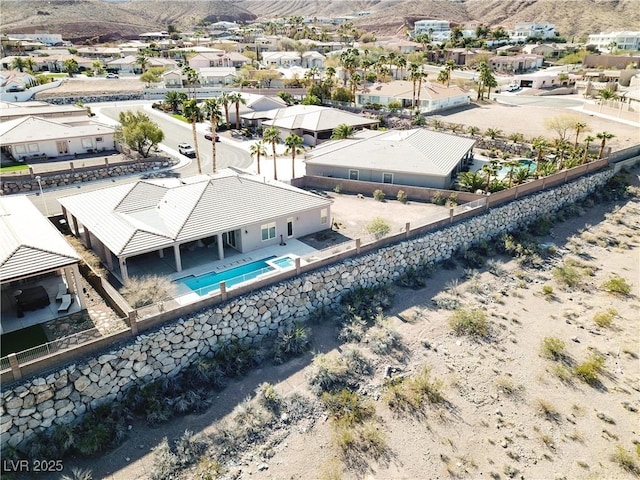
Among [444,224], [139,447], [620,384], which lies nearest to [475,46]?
[444,224]

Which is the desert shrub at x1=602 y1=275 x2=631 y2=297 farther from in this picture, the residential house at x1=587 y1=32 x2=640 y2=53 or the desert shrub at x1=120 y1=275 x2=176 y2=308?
the residential house at x1=587 y1=32 x2=640 y2=53

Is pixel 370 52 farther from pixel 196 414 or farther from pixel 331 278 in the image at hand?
pixel 196 414

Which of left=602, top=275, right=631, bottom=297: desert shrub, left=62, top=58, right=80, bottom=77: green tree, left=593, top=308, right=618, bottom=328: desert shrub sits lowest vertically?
left=593, top=308, right=618, bottom=328: desert shrub

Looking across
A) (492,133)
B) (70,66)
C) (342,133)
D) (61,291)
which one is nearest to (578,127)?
(492,133)

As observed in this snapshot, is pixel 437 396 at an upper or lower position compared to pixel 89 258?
lower

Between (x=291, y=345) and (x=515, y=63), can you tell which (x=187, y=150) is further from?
(x=515, y=63)

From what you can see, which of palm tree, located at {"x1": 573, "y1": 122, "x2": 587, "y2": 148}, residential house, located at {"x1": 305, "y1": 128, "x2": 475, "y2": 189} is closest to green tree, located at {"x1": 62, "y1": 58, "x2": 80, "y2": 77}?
residential house, located at {"x1": 305, "y1": 128, "x2": 475, "y2": 189}

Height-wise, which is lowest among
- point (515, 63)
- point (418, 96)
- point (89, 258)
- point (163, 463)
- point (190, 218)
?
point (163, 463)

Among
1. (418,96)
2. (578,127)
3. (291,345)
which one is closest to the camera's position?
(291,345)

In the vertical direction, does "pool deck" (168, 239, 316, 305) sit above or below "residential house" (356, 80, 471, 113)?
below
